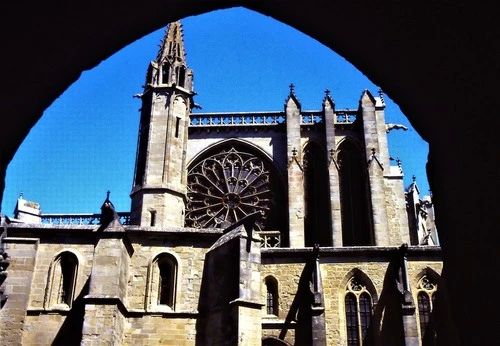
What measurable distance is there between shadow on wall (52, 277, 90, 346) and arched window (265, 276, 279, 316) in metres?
5.81

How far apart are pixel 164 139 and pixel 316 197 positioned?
716 centimetres

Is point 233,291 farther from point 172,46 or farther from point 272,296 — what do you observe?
point 172,46

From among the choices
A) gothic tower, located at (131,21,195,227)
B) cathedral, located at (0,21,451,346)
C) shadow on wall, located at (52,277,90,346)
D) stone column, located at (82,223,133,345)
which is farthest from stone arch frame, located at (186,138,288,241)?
stone column, located at (82,223,133,345)

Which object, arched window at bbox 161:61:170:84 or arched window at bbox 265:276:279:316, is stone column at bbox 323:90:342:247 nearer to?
arched window at bbox 265:276:279:316

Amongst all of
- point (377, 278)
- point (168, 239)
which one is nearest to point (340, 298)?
point (377, 278)

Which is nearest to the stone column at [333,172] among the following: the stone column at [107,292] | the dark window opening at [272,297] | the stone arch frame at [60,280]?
the dark window opening at [272,297]

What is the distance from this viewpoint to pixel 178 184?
2419 cm

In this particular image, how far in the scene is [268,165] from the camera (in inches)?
1035

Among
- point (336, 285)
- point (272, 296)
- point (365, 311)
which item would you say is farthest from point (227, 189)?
point (365, 311)

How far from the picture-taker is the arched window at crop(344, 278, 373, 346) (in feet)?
59.1

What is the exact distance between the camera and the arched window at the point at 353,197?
2444cm

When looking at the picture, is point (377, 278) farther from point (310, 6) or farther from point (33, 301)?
point (310, 6)

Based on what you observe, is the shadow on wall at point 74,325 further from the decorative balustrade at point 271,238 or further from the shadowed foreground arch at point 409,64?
the shadowed foreground arch at point 409,64

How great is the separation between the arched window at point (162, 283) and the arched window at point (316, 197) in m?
9.21
